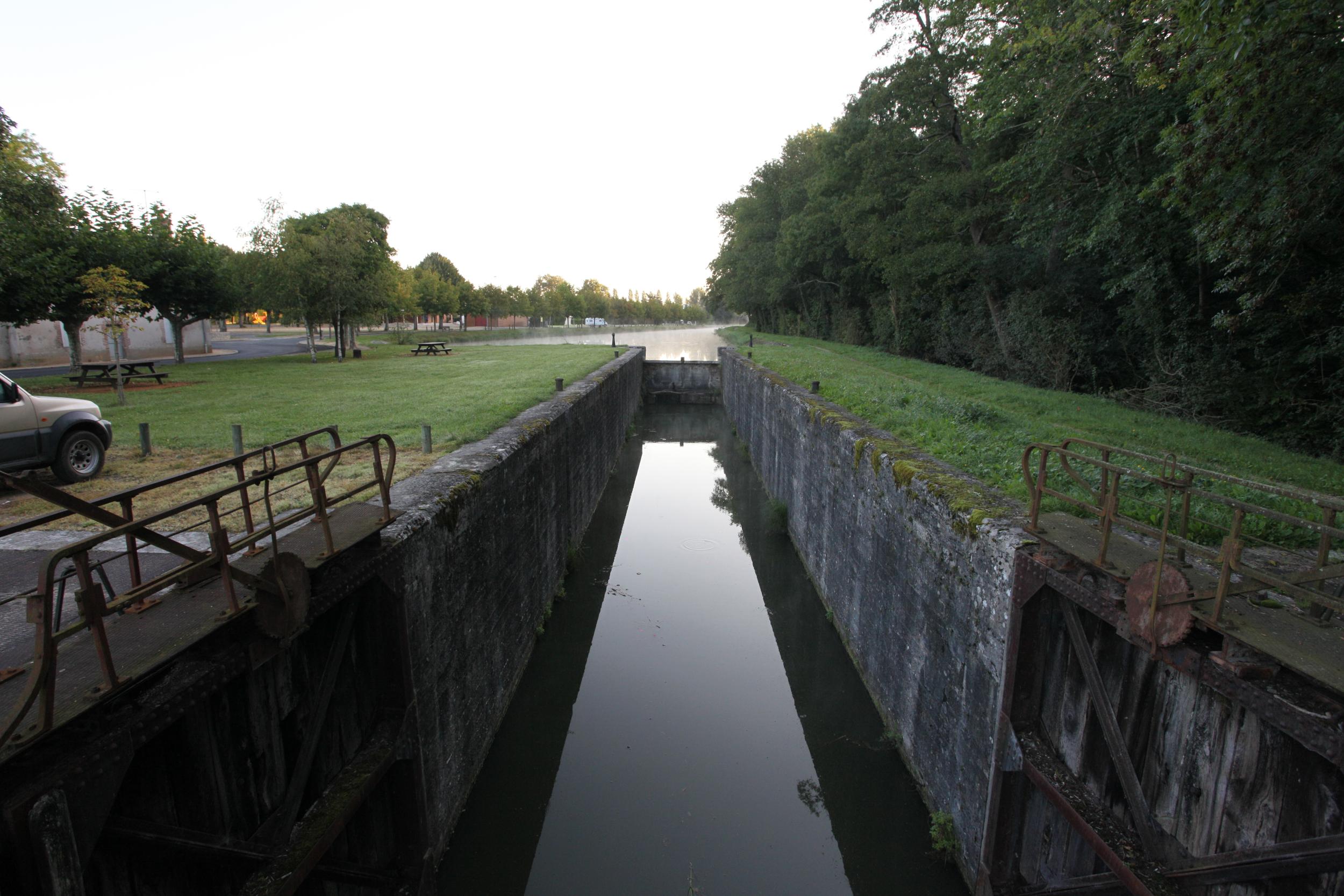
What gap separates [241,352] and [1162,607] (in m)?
43.5

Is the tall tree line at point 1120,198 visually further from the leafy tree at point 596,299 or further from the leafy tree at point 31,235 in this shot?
the leafy tree at point 596,299

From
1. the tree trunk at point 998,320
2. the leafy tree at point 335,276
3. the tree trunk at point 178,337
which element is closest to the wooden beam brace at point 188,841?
the tree trunk at point 998,320

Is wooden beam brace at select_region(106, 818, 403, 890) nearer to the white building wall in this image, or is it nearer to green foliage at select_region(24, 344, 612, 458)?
green foliage at select_region(24, 344, 612, 458)

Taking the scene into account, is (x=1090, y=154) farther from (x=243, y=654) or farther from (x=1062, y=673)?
(x=243, y=654)

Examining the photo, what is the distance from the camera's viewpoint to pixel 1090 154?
14.2 meters

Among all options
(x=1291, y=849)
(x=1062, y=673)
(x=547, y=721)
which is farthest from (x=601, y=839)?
(x=1291, y=849)

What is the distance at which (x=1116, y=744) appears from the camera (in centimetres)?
364

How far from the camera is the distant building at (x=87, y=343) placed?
28531 millimetres

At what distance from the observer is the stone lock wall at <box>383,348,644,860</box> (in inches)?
198

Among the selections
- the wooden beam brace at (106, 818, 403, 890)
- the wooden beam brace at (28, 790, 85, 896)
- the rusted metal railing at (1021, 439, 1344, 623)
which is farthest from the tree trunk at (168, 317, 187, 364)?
the rusted metal railing at (1021, 439, 1344, 623)

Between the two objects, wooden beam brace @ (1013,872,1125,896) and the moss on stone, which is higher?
the moss on stone

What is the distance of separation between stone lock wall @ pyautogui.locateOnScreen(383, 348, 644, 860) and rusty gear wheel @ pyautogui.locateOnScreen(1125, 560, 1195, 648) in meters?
4.27

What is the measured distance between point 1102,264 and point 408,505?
61.3ft

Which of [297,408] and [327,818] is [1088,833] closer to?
[327,818]
